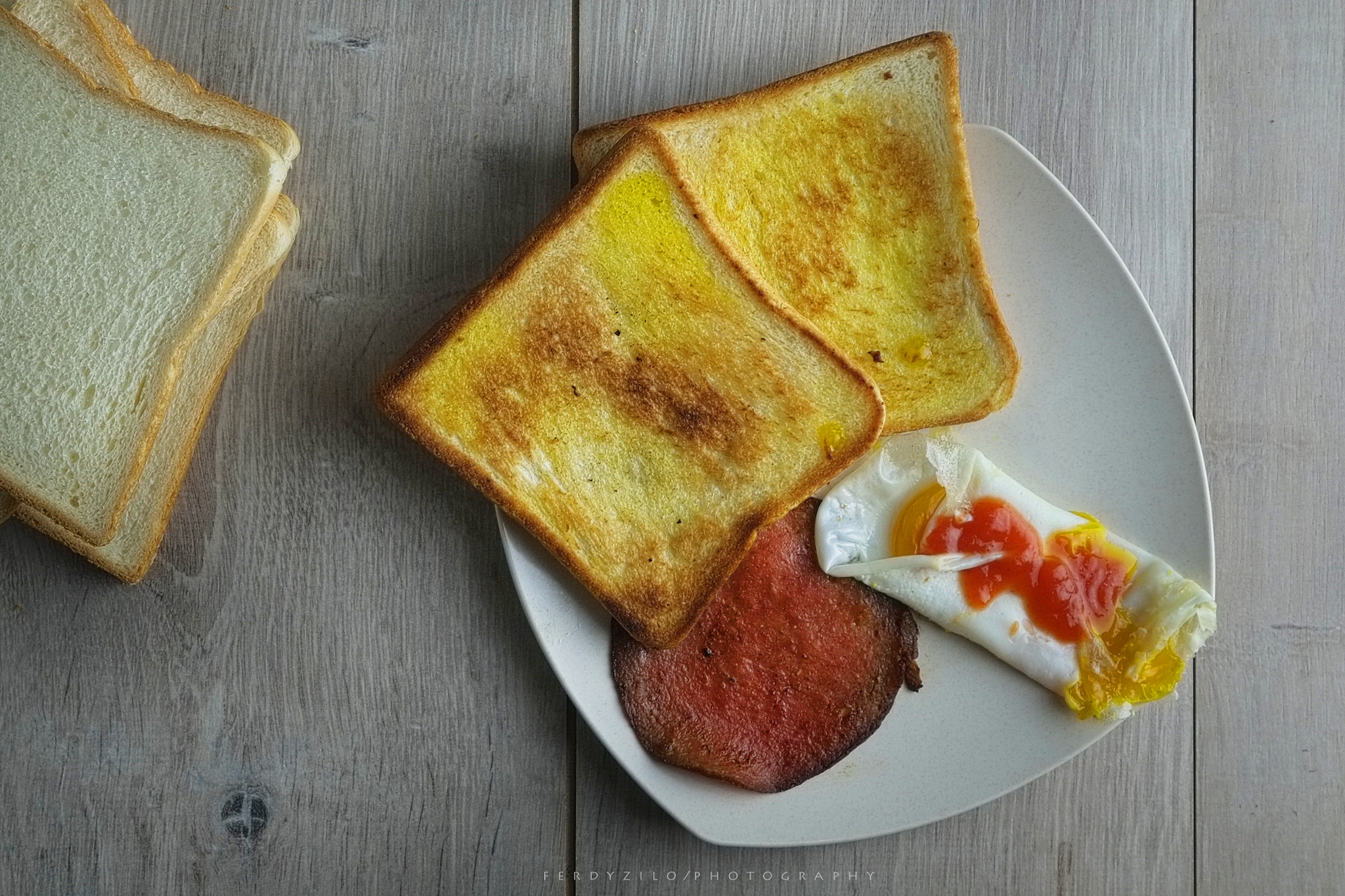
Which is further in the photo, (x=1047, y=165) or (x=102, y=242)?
(x=1047, y=165)

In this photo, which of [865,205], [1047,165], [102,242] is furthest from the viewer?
[1047,165]

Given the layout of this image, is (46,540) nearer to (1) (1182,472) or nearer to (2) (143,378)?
(2) (143,378)

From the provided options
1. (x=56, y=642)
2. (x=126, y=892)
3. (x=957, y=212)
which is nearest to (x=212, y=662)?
(x=56, y=642)

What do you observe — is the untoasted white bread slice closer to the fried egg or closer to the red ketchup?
the fried egg

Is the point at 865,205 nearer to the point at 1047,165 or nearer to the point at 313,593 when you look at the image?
the point at 1047,165

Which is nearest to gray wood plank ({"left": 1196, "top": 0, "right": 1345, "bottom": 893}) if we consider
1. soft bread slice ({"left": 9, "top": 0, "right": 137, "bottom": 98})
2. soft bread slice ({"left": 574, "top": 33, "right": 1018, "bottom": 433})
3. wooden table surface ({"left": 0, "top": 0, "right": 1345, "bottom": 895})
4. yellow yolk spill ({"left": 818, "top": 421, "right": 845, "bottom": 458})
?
wooden table surface ({"left": 0, "top": 0, "right": 1345, "bottom": 895})

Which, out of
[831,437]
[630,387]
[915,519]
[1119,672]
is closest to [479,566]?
[630,387]

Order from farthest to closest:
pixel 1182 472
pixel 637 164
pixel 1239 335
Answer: pixel 1239 335 → pixel 1182 472 → pixel 637 164
